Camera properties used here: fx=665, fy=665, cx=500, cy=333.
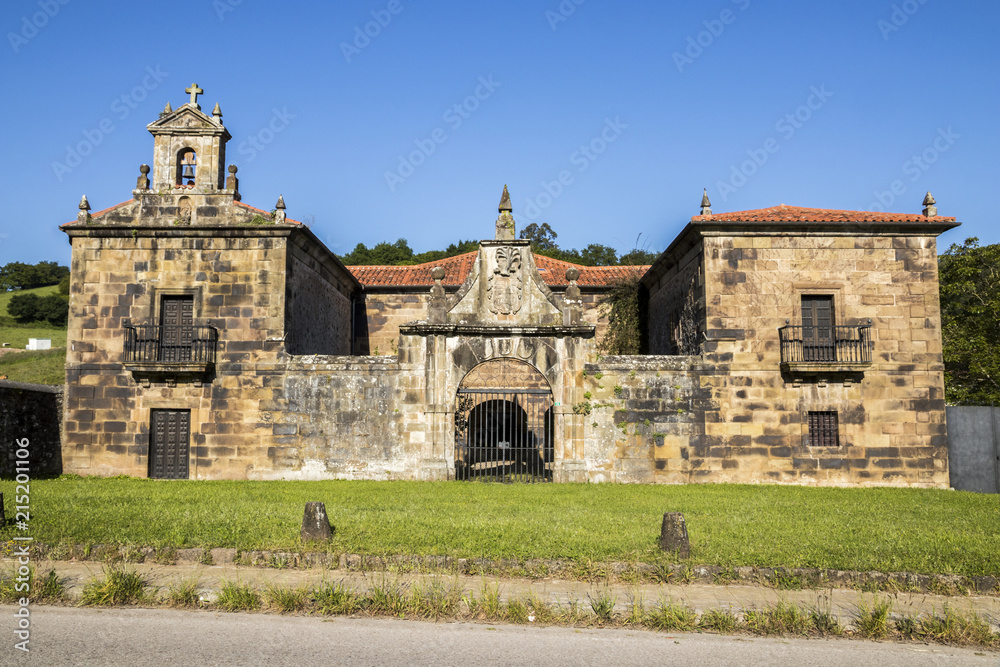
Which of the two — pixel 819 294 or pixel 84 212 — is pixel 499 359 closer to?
pixel 819 294

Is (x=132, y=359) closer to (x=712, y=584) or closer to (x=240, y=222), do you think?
(x=240, y=222)

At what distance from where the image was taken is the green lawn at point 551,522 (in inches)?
304

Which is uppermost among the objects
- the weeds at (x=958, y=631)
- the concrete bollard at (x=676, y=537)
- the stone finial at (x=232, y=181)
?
the stone finial at (x=232, y=181)

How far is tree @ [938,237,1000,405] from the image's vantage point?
25.6 metres

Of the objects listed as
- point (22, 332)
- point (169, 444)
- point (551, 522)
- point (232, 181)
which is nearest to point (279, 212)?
point (232, 181)

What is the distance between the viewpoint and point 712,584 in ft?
23.4

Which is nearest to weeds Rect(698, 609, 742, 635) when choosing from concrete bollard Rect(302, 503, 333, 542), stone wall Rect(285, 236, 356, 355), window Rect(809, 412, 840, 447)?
concrete bollard Rect(302, 503, 333, 542)

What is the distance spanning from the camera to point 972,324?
2716cm

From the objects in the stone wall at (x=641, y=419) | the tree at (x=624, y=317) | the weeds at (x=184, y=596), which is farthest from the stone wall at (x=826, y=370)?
the weeds at (x=184, y=596)

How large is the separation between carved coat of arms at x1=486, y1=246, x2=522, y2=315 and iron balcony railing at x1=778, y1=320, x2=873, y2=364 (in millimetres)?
6689

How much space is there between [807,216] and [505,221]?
789 cm

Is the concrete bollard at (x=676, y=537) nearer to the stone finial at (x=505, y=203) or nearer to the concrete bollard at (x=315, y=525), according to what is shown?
the concrete bollard at (x=315, y=525)

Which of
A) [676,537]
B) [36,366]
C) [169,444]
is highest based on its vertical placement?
[36,366]

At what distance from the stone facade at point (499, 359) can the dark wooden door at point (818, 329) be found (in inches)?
1.4
